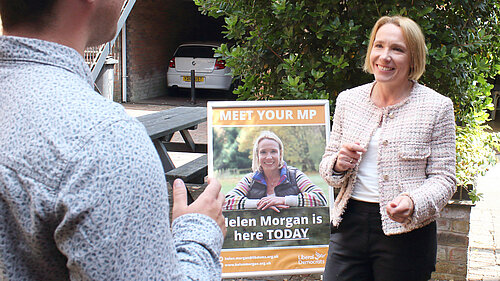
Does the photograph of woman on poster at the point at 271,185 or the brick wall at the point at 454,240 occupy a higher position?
the photograph of woman on poster at the point at 271,185

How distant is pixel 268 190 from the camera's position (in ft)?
11.1

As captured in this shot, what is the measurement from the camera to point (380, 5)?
157 inches

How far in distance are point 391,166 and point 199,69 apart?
13.8 meters

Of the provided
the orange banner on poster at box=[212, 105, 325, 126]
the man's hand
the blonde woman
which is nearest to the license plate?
the orange banner on poster at box=[212, 105, 325, 126]

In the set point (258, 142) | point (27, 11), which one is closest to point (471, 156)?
point (258, 142)

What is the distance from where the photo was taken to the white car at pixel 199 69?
1595 centimetres

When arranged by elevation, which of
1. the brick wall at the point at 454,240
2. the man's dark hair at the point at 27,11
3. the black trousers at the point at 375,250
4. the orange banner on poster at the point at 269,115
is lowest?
the brick wall at the point at 454,240

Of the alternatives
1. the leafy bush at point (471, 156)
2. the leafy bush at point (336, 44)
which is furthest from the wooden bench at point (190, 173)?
the leafy bush at point (471, 156)

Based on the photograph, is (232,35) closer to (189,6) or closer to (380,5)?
(380,5)

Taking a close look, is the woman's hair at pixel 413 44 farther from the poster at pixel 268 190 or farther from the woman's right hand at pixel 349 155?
the poster at pixel 268 190

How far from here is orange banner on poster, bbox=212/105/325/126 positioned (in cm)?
344

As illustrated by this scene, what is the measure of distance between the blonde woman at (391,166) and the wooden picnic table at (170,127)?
97.8 inches

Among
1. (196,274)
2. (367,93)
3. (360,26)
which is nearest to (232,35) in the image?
(360,26)

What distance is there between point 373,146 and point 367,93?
0.31 meters
